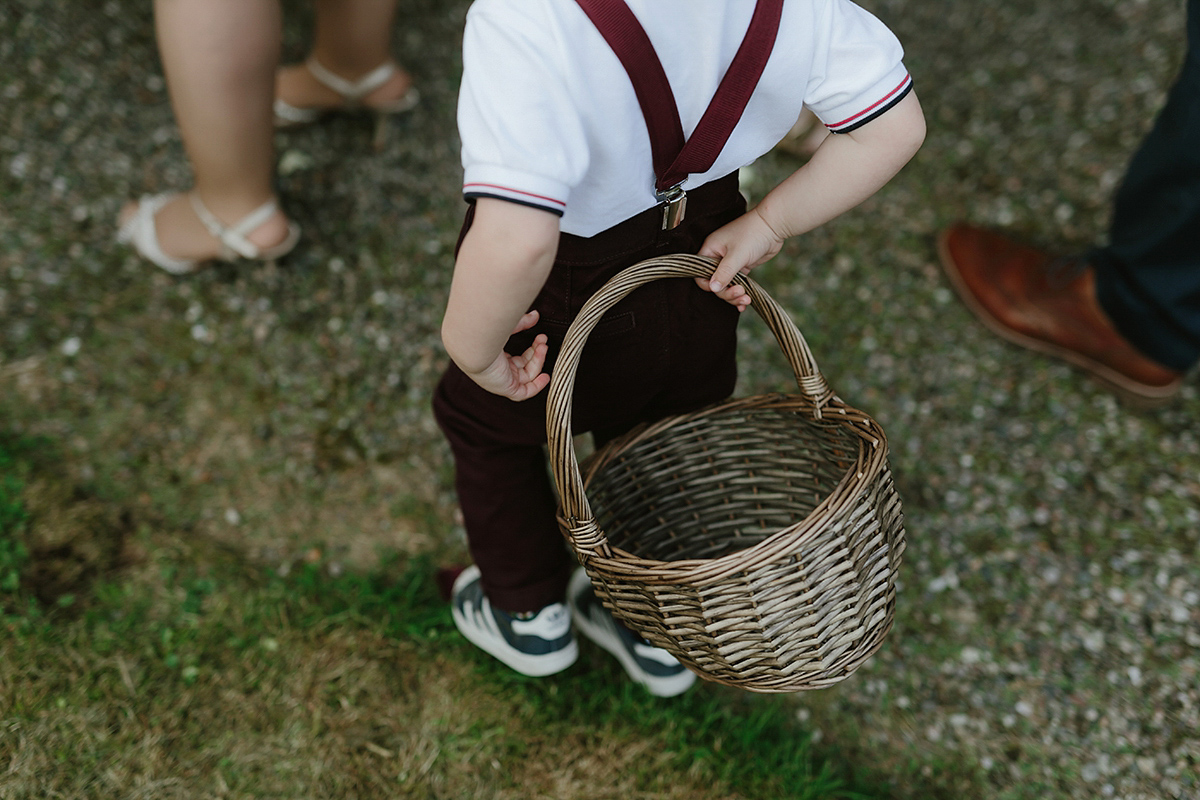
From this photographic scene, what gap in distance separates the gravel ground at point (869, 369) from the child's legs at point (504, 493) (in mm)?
582

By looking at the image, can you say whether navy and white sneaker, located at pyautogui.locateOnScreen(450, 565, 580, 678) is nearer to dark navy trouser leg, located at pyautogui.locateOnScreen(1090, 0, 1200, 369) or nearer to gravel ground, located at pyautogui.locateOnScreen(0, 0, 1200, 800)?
gravel ground, located at pyautogui.locateOnScreen(0, 0, 1200, 800)

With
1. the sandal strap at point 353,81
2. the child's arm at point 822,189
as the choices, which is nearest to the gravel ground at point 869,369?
the sandal strap at point 353,81

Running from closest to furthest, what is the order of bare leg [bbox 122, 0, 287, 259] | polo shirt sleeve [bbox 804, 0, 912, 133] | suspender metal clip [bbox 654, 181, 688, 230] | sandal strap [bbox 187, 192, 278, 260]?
polo shirt sleeve [bbox 804, 0, 912, 133] → suspender metal clip [bbox 654, 181, 688, 230] → bare leg [bbox 122, 0, 287, 259] → sandal strap [bbox 187, 192, 278, 260]

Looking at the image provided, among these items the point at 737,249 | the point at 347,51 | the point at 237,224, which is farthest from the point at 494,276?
the point at 347,51

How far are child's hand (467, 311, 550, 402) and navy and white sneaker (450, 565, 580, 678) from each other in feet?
2.26

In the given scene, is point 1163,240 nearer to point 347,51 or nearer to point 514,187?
point 514,187

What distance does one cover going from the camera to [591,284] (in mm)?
1354

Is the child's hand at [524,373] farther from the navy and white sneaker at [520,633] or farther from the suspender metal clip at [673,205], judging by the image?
the navy and white sneaker at [520,633]

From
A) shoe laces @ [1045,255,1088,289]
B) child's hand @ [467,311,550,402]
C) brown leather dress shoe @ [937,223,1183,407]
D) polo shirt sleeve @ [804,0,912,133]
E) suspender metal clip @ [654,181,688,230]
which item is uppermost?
polo shirt sleeve @ [804,0,912,133]

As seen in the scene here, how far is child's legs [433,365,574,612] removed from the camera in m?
1.55

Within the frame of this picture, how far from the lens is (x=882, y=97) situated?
45.9 inches

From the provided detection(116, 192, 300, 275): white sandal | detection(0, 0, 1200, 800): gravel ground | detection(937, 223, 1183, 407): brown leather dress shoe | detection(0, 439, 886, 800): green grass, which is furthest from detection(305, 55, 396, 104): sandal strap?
detection(937, 223, 1183, 407): brown leather dress shoe

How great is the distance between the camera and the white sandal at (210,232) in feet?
7.92

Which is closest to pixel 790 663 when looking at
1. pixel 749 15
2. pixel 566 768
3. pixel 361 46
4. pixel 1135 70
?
pixel 566 768
